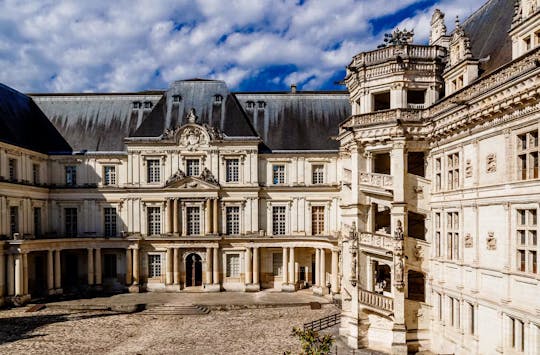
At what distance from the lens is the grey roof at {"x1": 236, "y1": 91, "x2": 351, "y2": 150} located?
39750 millimetres

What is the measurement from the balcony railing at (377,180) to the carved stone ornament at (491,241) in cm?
598

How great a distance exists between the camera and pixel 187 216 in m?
38.3

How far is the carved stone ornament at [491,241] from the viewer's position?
52.2 ft

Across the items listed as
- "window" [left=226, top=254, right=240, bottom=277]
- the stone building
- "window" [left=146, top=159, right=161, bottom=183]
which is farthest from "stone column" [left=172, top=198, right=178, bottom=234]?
"window" [left=226, top=254, right=240, bottom=277]

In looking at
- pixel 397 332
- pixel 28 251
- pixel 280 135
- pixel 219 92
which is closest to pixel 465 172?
pixel 397 332

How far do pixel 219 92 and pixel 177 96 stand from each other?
12.7 feet

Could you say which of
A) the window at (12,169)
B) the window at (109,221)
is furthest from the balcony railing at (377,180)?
the window at (12,169)

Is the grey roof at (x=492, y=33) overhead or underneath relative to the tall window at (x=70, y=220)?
overhead

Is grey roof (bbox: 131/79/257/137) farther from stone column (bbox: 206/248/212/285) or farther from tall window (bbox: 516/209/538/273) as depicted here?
tall window (bbox: 516/209/538/273)

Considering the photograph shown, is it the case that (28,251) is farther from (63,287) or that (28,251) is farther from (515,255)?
(515,255)

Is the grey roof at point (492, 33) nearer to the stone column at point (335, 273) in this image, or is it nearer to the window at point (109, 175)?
the stone column at point (335, 273)

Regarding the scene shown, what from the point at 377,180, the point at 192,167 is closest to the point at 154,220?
the point at 192,167

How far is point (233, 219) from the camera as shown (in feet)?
127

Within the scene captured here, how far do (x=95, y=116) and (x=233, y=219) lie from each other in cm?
1647
